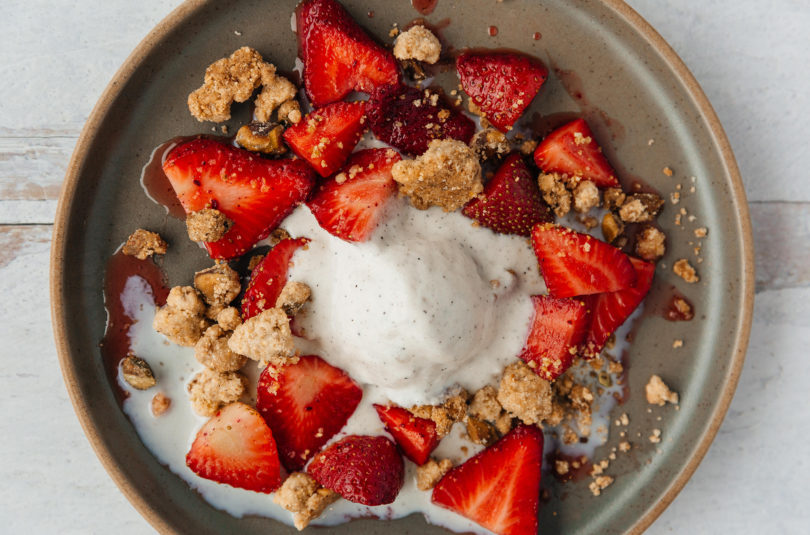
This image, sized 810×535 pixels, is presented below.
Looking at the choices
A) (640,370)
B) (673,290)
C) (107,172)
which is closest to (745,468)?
(640,370)

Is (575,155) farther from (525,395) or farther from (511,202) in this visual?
(525,395)

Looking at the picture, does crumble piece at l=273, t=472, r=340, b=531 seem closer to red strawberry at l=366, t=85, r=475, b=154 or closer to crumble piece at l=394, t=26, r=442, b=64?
red strawberry at l=366, t=85, r=475, b=154

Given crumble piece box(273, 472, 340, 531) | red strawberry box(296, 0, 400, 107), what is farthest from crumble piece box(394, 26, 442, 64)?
crumble piece box(273, 472, 340, 531)

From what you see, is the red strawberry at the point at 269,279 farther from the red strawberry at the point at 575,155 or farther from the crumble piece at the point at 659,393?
the crumble piece at the point at 659,393

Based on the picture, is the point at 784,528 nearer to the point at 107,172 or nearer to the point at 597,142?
the point at 597,142

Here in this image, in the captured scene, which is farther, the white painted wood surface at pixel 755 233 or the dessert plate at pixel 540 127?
the white painted wood surface at pixel 755 233

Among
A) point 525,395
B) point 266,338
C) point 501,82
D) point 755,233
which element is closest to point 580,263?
point 525,395

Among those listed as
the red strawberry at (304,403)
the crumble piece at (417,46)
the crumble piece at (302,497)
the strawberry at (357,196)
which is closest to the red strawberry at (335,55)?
the crumble piece at (417,46)
